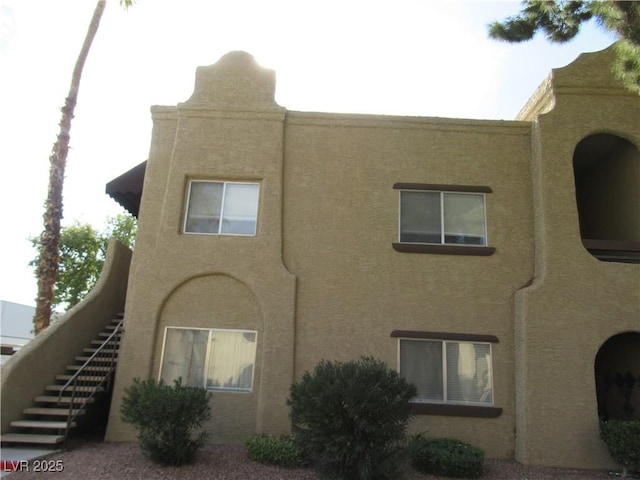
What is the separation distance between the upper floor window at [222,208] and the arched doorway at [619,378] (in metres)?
8.48

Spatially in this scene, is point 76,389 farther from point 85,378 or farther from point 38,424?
point 38,424

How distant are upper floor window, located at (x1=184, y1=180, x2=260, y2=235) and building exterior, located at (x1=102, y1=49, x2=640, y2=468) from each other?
0.15 ft

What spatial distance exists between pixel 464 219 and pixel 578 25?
14.7 ft

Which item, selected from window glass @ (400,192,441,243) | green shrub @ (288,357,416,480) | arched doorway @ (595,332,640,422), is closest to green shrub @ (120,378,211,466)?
green shrub @ (288,357,416,480)

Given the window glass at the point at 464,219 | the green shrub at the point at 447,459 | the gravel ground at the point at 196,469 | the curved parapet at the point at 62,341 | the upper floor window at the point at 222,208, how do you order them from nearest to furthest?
the gravel ground at the point at 196,469 < the green shrub at the point at 447,459 < the curved parapet at the point at 62,341 < the window glass at the point at 464,219 < the upper floor window at the point at 222,208

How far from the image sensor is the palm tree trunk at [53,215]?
11102mm

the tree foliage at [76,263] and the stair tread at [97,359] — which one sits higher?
the tree foliage at [76,263]

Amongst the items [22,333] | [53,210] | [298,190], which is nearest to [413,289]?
[298,190]

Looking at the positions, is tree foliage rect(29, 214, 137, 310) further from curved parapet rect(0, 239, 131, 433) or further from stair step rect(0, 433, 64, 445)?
stair step rect(0, 433, 64, 445)

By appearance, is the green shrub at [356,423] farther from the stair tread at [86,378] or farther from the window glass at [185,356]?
the stair tread at [86,378]

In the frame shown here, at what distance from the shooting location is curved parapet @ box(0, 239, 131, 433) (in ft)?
29.2

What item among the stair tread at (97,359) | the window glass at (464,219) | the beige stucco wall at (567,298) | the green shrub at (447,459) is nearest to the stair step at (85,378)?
the stair tread at (97,359)

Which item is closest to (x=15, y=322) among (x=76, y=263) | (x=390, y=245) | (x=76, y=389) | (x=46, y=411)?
(x=76, y=263)

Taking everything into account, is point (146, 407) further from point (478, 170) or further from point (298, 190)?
point (478, 170)
